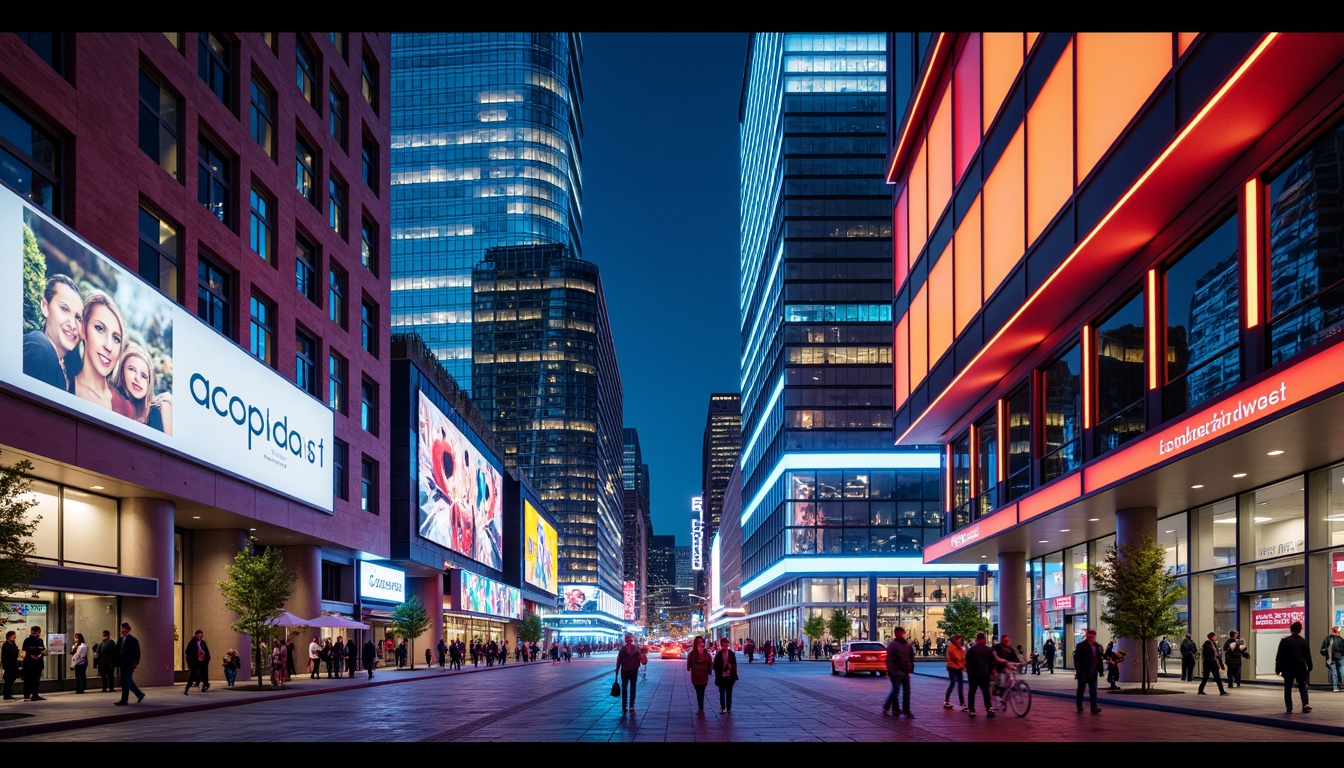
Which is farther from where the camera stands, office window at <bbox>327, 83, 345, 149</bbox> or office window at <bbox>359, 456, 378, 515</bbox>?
office window at <bbox>359, 456, 378, 515</bbox>

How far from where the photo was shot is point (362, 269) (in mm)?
53625

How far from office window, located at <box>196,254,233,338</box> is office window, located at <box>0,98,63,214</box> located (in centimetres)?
799

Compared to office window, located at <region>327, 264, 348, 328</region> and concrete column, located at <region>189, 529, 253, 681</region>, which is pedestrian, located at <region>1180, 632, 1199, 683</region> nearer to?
concrete column, located at <region>189, 529, 253, 681</region>

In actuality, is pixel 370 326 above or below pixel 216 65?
below

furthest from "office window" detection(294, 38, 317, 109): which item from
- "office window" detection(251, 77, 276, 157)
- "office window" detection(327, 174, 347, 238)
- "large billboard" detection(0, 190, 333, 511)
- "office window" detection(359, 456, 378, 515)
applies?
"office window" detection(359, 456, 378, 515)

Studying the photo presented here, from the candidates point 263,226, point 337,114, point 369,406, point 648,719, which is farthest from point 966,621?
point 337,114

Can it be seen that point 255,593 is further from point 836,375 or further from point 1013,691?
point 836,375

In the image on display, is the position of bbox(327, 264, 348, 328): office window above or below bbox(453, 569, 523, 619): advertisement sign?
above

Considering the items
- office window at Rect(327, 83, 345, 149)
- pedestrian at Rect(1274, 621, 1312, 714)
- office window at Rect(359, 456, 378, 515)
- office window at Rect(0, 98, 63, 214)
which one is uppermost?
office window at Rect(327, 83, 345, 149)

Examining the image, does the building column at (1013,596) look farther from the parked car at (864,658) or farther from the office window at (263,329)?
the office window at (263,329)

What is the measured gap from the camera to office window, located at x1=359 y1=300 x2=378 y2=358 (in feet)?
177

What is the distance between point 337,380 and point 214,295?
41.8ft

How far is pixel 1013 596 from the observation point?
45.6 m
